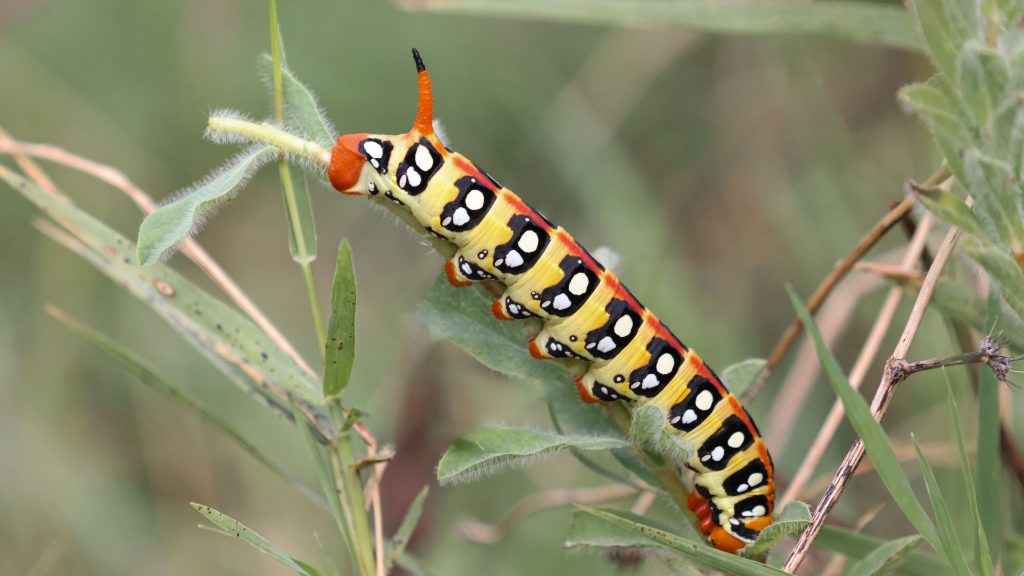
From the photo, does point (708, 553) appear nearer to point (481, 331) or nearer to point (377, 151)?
point (481, 331)

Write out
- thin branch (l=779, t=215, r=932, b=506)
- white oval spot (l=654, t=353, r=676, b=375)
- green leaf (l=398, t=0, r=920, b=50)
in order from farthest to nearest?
green leaf (l=398, t=0, r=920, b=50) → thin branch (l=779, t=215, r=932, b=506) → white oval spot (l=654, t=353, r=676, b=375)

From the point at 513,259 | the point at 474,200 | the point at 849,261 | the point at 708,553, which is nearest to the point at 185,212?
the point at 474,200

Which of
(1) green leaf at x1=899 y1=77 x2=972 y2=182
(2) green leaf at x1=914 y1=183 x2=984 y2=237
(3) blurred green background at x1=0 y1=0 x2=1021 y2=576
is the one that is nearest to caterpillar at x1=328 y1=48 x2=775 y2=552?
(2) green leaf at x1=914 y1=183 x2=984 y2=237

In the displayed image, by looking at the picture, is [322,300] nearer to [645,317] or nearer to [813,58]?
[813,58]

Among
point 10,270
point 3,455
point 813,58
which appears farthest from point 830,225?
point 10,270

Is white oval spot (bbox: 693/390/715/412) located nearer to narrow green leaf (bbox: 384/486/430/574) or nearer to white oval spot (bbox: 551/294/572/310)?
white oval spot (bbox: 551/294/572/310)
